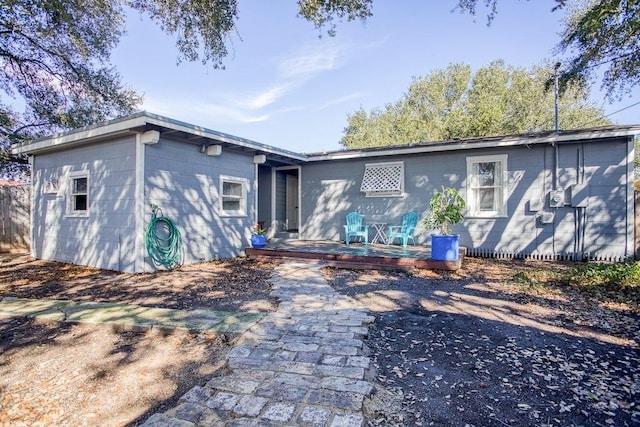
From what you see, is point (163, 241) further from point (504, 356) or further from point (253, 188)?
point (504, 356)

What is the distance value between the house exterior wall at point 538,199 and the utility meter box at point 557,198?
3.4 inches

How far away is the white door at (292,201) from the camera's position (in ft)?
35.2

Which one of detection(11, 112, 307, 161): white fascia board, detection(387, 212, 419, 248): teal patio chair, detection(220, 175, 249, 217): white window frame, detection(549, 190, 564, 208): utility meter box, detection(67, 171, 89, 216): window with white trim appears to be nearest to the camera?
Result: detection(11, 112, 307, 161): white fascia board

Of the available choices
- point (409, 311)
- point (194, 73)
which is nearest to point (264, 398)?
point (409, 311)

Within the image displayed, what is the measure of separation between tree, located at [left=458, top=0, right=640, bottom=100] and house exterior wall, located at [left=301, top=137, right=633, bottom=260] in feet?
5.79

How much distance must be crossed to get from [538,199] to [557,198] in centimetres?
33

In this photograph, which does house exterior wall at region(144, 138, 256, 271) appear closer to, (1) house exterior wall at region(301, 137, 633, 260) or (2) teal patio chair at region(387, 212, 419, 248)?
(1) house exterior wall at region(301, 137, 633, 260)

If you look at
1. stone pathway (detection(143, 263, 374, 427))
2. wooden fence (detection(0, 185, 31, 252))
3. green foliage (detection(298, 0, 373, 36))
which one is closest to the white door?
green foliage (detection(298, 0, 373, 36))

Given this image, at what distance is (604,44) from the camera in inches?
251

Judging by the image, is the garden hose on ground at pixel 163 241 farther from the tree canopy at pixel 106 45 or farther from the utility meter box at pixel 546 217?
the utility meter box at pixel 546 217

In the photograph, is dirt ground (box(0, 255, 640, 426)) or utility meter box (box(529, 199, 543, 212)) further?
utility meter box (box(529, 199, 543, 212))

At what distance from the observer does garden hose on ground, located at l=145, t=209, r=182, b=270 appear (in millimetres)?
5773

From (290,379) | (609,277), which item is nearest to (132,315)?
(290,379)

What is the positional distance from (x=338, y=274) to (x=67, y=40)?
9.38m
